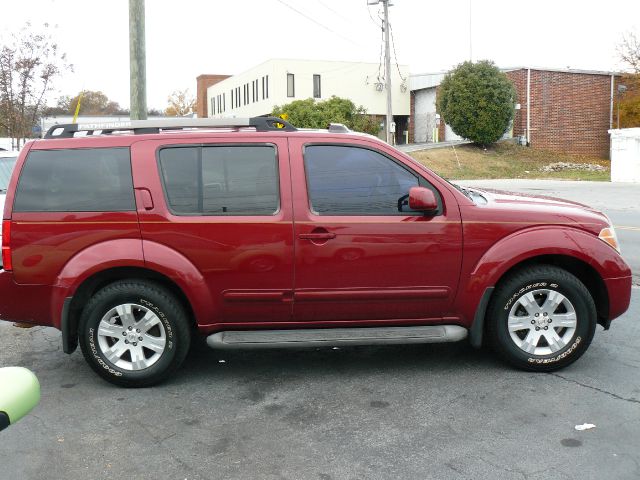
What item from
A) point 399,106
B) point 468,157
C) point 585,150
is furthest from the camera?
point 399,106

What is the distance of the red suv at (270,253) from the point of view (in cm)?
491

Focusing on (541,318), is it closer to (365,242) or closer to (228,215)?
(365,242)

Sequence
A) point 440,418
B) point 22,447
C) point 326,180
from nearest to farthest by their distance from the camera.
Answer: point 22,447
point 440,418
point 326,180

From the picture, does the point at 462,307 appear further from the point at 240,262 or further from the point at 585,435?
the point at 240,262

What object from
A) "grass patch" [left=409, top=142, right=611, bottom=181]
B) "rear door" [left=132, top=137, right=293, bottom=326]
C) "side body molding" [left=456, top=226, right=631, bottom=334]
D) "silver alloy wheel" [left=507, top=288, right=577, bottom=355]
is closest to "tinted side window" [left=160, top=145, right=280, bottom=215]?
"rear door" [left=132, top=137, right=293, bottom=326]

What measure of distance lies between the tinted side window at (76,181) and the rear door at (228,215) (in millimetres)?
136

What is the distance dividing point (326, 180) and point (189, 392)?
183 cm

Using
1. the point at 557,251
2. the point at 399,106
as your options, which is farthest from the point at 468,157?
the point at 557,251

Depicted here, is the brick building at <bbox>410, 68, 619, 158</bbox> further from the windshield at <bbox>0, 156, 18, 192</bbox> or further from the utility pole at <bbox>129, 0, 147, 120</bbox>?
the windshield at <bbox>0, 156, 18, 192</bbox>

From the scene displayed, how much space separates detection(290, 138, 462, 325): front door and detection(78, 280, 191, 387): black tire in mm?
914

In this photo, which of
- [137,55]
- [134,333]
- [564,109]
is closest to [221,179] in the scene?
[134,333]

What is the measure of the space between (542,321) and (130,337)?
3037mm

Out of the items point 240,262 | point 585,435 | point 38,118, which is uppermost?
point 38,118

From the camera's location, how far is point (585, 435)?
4.04 metres
